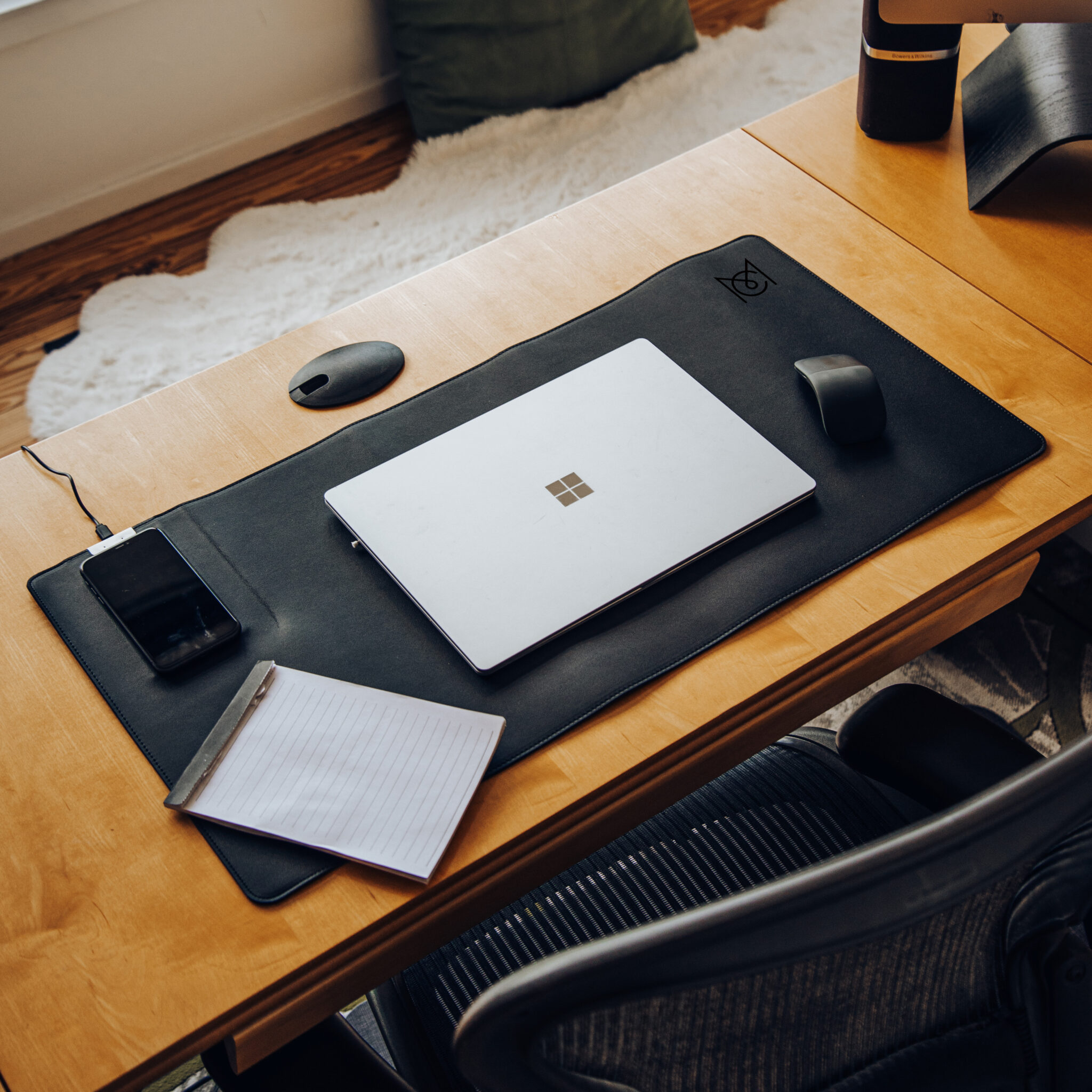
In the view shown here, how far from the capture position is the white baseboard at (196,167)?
227 centimetres

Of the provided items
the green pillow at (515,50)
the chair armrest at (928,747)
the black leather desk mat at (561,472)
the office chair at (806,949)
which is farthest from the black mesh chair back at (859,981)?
the green pillow at (515,50)

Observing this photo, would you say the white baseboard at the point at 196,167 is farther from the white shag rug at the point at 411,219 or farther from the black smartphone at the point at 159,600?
the black smartphone at the point at 159,600

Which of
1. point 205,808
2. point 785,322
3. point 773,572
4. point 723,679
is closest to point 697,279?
point 785,322

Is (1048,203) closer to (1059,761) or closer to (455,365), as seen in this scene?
(455,365)

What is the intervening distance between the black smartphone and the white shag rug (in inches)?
45.0

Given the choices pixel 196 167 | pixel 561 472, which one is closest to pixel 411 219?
pixel 196 167

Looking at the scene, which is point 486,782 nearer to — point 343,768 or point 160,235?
point 343,768

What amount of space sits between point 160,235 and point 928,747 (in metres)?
2.08

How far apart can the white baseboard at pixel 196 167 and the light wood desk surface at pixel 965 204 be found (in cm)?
150

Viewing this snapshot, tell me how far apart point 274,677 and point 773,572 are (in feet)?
1.43

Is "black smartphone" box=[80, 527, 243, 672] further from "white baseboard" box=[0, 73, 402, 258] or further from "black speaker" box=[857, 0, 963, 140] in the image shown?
"white baseboard" box=[0, 73, 402, 258]

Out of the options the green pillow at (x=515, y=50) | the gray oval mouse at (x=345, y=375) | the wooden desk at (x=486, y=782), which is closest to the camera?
the wooden desk at (x=486, y=782)

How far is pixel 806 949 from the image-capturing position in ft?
1.38

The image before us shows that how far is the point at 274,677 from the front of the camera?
0.83m
